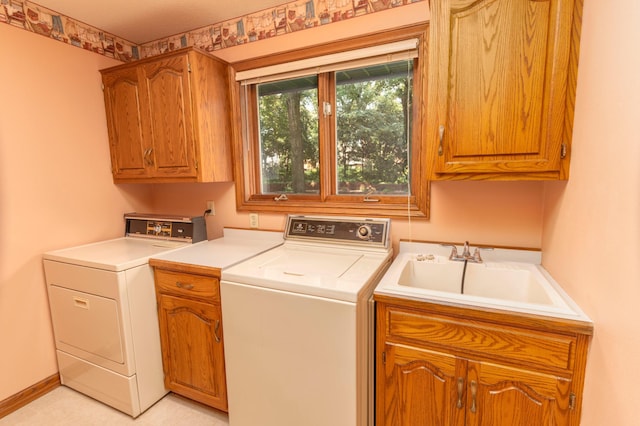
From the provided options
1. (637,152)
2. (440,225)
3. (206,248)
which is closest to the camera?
(637,152)

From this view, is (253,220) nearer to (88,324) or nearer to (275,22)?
(88,324)

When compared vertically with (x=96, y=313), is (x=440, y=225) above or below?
above

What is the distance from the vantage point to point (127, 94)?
7.06ft

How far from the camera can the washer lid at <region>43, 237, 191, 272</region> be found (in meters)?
1.71

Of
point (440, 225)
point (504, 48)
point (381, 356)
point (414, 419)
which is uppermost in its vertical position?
point (504, 48)

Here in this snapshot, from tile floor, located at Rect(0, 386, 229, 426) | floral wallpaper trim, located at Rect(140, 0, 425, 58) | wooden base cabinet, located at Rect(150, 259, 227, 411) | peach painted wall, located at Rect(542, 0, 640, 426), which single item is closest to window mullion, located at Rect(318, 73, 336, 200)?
floral wallpaper trim, located at Rect(140, 0, 425, 58)

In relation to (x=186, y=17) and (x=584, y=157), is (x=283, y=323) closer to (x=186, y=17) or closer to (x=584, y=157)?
(x=584, y=157)

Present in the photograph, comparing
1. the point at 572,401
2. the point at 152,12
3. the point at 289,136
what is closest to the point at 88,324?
the point at 289,136

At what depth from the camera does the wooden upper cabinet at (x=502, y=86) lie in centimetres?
117

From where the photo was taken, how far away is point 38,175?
6.34 ft

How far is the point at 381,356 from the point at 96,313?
162 centimetres

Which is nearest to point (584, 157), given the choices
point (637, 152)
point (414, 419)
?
point (637, 152)

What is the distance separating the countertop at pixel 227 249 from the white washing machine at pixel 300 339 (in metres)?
0.19

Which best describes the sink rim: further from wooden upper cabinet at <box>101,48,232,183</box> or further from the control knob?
wooden upper cabinet at <box>101,48,232,183</box>
